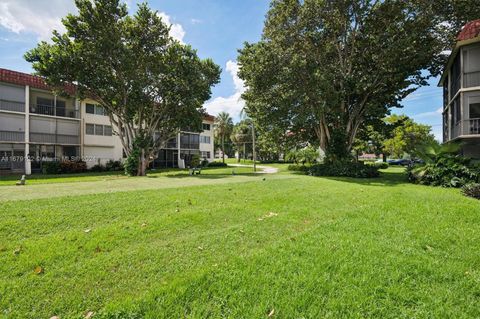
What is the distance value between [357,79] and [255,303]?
19878mm

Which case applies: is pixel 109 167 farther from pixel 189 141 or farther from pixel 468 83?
pixel 468 83

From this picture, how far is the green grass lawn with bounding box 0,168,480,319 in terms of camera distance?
284 cm

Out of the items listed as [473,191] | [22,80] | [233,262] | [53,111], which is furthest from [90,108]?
[473,191]

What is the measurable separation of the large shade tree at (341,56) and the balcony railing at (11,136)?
21.6m

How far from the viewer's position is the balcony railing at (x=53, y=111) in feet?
82.3

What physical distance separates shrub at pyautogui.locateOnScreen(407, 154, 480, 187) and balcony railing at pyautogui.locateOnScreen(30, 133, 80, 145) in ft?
101

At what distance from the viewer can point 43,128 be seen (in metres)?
25.4

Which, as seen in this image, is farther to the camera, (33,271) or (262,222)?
(262,222)

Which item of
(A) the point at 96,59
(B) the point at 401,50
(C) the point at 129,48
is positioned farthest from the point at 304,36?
(A) the point at 96,59

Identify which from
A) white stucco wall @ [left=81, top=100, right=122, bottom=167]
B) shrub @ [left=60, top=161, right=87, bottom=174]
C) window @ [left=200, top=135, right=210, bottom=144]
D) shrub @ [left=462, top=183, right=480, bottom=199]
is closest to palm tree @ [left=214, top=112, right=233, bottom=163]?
window @ [left=200, top=135, right=210, bottom=144]

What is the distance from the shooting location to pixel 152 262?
3.77 meters

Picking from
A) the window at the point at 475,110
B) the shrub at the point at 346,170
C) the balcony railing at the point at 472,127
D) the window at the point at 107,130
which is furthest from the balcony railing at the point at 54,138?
the window at the point at 475,110

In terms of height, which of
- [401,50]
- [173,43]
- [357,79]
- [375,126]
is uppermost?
[173,43]

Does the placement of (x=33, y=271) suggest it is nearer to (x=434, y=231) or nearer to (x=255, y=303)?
(x=255, y=303)
